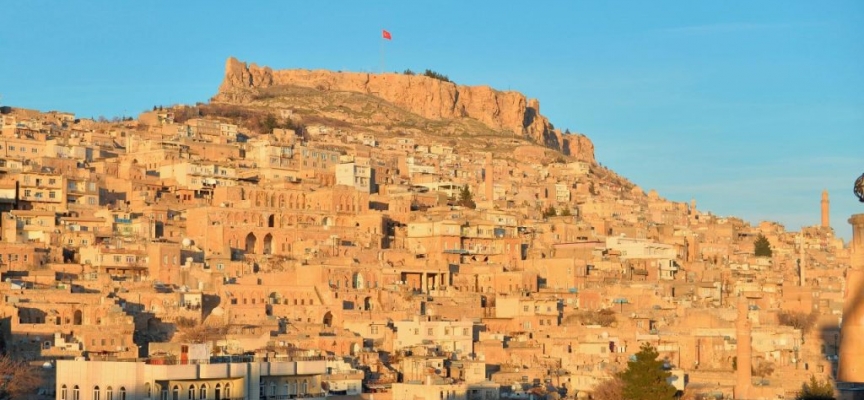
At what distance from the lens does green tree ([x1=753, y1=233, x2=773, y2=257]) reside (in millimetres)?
89312

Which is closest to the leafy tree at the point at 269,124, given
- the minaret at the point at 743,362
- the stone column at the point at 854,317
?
the minaret at the point at 743,362

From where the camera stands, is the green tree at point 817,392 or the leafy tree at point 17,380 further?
the leafy tree at point 17,380

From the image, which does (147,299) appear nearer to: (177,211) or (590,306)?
(177,211)

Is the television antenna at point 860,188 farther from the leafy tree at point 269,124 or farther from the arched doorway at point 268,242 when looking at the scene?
the leafy tree at point 269,124

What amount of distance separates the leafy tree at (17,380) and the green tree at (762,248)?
183 ft

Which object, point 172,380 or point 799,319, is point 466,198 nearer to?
point 799,319

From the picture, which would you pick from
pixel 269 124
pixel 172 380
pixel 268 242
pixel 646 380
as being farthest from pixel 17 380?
pixel 269 124

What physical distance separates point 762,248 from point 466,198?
18.0 m

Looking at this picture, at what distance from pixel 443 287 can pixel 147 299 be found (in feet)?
50.2

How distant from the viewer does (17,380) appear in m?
38.6

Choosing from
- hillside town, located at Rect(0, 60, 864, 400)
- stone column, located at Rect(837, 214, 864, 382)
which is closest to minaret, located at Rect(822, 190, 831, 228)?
hillside town, located at Rect(0, 60, 864, 400)

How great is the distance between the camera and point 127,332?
48625mm

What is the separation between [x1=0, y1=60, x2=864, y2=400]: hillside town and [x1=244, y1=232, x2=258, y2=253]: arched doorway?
→ 0.23 feet

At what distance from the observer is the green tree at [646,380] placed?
39.9 metres
